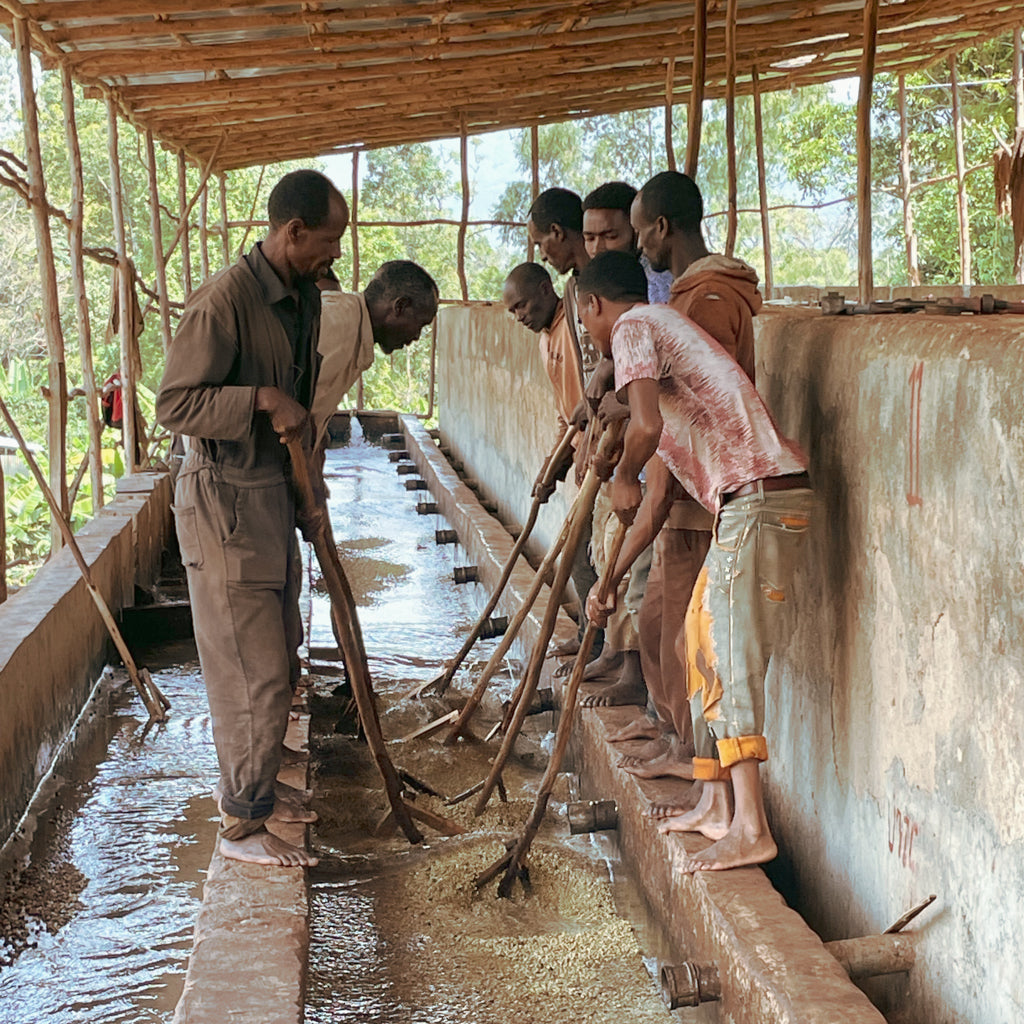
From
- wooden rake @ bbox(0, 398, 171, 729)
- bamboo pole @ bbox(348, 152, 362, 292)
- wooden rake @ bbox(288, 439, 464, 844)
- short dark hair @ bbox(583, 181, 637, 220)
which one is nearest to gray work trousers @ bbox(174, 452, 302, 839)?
wooden rake @ bbox(288, 439, 464, 844)

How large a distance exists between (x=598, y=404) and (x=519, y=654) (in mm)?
2493

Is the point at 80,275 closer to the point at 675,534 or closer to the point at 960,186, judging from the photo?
the point at 675,534

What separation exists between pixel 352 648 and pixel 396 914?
799 mm

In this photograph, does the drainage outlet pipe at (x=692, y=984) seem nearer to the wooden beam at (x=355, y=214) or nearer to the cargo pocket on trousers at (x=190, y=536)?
the cargo pocket on trousers at (x=190, y=536)

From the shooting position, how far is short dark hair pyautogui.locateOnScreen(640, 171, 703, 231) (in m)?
3.48

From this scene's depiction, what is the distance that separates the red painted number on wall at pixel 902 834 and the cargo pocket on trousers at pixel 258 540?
1701mm

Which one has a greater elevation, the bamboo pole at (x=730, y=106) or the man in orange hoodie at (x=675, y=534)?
the bamboo pole at (x=730, y=106)

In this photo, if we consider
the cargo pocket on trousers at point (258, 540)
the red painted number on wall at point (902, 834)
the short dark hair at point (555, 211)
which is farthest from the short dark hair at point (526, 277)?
the red painted number on wall at point (902, 834)

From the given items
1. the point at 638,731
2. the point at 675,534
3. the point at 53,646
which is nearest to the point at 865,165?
the point at 675,534

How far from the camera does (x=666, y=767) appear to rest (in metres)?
3.59

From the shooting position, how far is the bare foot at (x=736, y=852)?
298cm

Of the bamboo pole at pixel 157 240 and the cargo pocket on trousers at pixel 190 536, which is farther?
the bamboo pole at pixel 157 240

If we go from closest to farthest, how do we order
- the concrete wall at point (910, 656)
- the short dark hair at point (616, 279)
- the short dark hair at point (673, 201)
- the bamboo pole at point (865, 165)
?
the concrete wall at point (910, 656)
the short dark hair at point (616, 279)
the short dark hair at point (673, 201)
the bamboo pole at point (865, 165)

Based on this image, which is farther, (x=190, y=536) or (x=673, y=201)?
(x=673, y=201)
